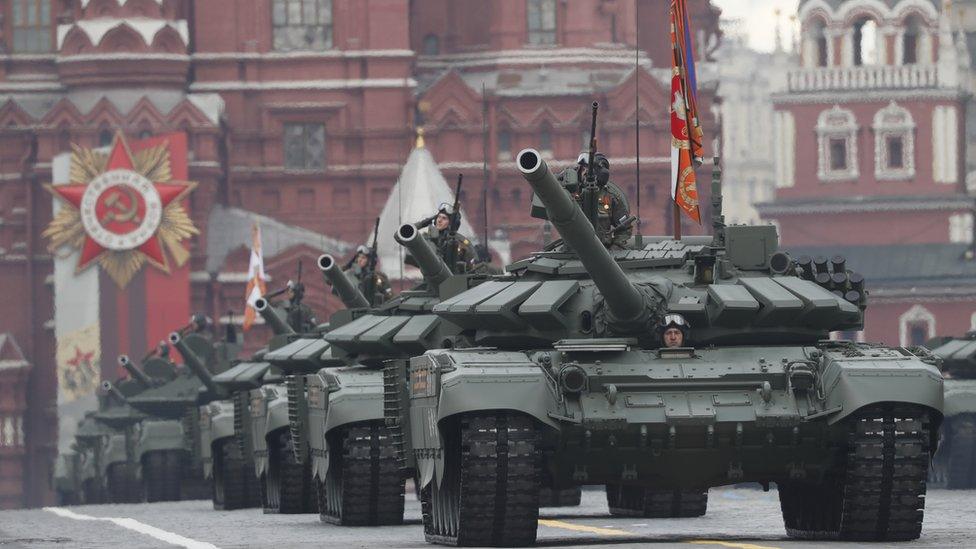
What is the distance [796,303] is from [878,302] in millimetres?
92119

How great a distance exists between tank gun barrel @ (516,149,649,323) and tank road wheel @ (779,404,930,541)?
1.87 m

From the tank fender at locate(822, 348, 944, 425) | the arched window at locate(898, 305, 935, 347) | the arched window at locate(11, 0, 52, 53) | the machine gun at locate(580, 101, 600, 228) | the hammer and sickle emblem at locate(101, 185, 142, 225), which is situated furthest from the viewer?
the arched window at locate(898, 305, 935, 347)

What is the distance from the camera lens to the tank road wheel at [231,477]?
1505 inches

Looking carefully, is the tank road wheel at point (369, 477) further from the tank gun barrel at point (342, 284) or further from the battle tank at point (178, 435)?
the battle tank at point (178, 435)

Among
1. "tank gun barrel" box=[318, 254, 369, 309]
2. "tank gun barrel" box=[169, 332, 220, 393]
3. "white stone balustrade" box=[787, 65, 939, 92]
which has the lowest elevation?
"tank gun barrel" box=[169, 332, 220, 393]

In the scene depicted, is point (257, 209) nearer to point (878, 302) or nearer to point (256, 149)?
point (256, 149)

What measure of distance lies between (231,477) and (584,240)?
17.7 metres

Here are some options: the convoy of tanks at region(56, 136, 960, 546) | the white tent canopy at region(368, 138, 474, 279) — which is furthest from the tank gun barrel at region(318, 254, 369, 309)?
the white tent canopy at region(368, 138, 474, 279)

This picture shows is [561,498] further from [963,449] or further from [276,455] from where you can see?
[963,449]

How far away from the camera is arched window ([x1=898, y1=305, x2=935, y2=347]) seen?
112750 millimetres

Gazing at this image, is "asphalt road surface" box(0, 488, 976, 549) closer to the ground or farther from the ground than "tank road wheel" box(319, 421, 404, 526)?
closer to the ground

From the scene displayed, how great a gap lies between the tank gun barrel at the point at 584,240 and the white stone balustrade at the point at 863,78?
10145cm

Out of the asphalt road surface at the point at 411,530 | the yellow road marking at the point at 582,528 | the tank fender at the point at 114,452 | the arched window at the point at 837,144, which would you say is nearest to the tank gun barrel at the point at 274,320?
the asphalt road surface at the point at 411,530

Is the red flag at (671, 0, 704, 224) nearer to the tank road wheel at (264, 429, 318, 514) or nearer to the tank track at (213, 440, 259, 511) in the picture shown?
the tank road wheel at (264, 429, 318, 514)
